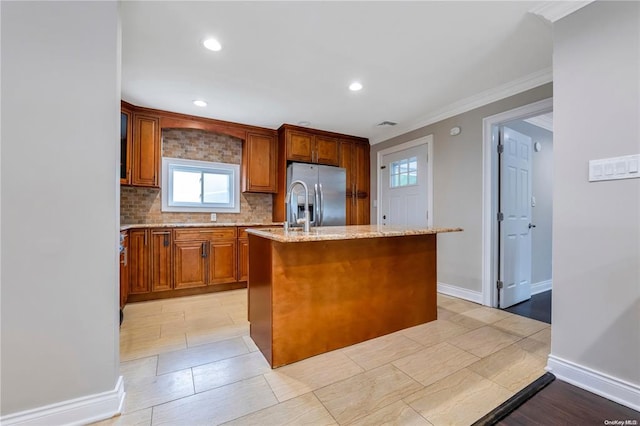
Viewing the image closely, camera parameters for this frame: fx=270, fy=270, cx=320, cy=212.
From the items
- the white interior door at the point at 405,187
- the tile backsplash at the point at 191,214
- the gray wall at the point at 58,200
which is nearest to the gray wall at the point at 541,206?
the white interior door at the point at 405,187

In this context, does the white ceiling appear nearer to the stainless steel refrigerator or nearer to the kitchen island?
the stainless steel refrigerator

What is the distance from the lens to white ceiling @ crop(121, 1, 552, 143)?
179 cm

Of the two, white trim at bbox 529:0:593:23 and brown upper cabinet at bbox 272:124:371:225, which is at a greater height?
white trim at bbox 529:0:593:23

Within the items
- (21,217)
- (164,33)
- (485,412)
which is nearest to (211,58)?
(164,33)

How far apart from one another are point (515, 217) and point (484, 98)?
1407 mm

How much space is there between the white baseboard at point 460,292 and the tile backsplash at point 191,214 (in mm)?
2808

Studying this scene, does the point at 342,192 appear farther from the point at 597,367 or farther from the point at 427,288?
the point at 597,367

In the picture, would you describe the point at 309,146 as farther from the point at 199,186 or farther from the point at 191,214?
the point at 191,214

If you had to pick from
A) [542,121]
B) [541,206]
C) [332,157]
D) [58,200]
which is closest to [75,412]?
[58,200]

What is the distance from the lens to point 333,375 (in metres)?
1.72

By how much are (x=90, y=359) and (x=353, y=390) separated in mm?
1385

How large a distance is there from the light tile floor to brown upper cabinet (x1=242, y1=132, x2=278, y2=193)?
2.13m

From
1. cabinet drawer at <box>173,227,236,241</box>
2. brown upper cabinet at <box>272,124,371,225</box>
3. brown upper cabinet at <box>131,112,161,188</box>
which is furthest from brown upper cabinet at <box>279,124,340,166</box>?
brown upper cabinet at <box>131,112,161,188</box>

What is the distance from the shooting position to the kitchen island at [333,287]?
72.2 inches
